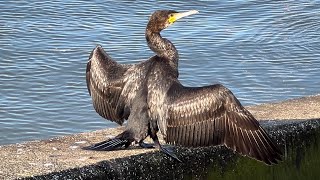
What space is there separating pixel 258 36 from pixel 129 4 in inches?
69.8

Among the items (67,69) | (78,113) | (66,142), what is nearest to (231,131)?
(66,142)

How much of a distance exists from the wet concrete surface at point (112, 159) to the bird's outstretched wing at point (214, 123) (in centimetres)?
9

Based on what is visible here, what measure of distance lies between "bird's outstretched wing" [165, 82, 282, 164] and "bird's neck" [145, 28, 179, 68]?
300 mm

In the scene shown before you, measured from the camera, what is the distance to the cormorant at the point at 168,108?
17.4 feet

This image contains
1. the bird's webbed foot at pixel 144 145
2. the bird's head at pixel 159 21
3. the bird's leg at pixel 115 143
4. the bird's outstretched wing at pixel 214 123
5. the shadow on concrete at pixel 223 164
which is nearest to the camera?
the shadow on concrete at pixel 223 164

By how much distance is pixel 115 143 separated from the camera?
5.43 meters

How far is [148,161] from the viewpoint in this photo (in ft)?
17.2

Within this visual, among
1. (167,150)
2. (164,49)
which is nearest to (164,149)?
(167,150)

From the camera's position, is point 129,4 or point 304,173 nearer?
point 304,173

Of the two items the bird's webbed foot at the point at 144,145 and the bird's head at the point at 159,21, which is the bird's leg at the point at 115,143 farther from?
the bird's head at the point at 159,21

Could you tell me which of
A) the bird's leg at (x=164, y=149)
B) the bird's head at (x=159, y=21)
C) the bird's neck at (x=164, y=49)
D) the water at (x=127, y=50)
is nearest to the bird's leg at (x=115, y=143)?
the bird's leg at (x=164, y=149)

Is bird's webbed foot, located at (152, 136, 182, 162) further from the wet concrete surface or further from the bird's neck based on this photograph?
the bird's neck

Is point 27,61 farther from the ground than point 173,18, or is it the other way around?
point 173,18

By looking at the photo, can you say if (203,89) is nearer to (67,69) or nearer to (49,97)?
(49,97)
